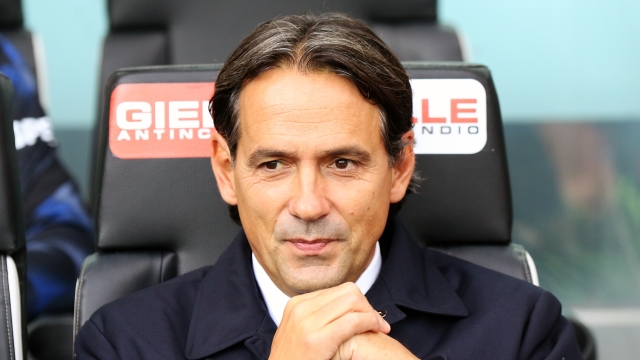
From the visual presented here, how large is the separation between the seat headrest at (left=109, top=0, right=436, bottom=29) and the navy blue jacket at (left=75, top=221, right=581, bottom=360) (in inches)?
44.5

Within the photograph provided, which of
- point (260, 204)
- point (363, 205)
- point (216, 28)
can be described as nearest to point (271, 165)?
point (260, 204)

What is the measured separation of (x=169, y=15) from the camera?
8.61 feet

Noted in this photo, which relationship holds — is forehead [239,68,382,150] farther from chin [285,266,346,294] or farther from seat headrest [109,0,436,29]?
seat headrest [109,0,436,29]

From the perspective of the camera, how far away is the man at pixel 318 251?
1.49 m

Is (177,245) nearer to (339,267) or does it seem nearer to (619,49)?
(339,267)

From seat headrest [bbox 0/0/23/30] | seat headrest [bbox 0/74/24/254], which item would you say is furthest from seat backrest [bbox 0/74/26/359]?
seat headrest [bbox 0/0/23/30]

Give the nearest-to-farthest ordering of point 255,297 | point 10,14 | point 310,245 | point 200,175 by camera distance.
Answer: point 310,245, point 255,297, point 200,175, point 10,14

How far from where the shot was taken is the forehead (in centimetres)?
151

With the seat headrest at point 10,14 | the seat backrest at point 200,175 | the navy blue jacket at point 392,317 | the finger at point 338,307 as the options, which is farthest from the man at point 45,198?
the finger at point 338,307

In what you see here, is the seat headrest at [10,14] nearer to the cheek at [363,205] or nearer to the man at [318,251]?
the man at [318,251]

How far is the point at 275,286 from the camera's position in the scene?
1655mm

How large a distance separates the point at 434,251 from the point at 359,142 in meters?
0.36

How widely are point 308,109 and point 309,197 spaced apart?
0.16 meters

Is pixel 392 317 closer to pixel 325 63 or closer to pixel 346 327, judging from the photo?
pixel 346 327
